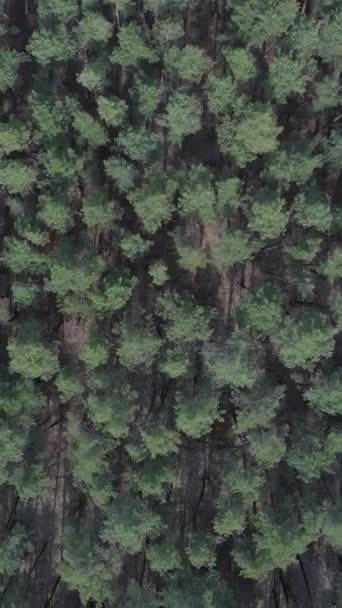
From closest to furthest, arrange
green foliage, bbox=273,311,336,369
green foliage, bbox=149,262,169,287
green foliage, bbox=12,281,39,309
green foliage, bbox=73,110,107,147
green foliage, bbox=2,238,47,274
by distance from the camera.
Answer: green foliage, bbox=273,311,336,369, green foliage, bbox=73,110,107,147, green foliage, bbox=2,238,47,274, green foliage, bbox=149,262,169,287, green foliage, bbox=12,281,39,309

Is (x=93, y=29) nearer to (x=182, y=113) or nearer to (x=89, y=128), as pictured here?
(x=89, y=128)

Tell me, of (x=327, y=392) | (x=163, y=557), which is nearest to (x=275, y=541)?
(x=163, y=557)

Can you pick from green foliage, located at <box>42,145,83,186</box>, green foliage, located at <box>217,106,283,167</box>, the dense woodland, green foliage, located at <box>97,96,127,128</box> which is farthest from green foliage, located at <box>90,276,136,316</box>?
green foliage, located at <box>217,106,283,167</box>

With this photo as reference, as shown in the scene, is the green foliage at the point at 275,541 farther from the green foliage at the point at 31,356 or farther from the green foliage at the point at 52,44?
the green foliage at the point at 52,44

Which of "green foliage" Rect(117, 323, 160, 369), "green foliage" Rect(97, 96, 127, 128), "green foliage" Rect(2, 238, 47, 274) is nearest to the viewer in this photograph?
"green foliage" Rect(117, 323, 160, 369)

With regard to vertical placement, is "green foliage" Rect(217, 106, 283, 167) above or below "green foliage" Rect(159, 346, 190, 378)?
above

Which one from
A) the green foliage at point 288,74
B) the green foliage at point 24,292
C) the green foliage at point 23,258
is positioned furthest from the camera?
the green foliage at point 24,292

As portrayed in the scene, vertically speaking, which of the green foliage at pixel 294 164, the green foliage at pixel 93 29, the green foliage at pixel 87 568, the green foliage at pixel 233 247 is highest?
the green foliage at pixel 93 29

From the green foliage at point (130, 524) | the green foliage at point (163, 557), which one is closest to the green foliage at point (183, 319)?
the green foliage at point (130, 524)

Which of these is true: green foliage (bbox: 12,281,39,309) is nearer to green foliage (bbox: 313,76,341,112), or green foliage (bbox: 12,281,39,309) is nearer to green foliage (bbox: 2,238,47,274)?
green foliage (bbox: 2,238,47,274)
